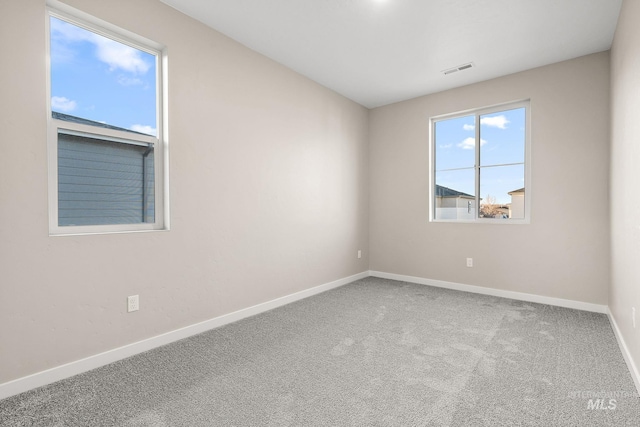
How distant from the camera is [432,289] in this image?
13.8 feet

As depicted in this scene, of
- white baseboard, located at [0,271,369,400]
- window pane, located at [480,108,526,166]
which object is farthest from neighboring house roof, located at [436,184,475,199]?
white baseboard, located at [0,271,369,400]

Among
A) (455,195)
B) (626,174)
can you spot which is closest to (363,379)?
(626,174)

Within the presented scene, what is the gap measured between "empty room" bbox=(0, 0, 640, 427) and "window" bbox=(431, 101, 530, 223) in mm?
25

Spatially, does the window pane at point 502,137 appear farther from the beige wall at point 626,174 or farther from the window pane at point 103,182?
the window pane at point 103,182

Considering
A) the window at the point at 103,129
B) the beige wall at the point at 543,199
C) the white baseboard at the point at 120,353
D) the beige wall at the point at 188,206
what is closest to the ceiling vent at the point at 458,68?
the beige wall at the point at 543,199

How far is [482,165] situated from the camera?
4090mm

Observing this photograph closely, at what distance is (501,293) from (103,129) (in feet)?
14.5

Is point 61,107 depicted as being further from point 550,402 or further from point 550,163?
point 550,163

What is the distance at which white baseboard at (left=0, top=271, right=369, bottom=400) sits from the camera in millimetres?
1847

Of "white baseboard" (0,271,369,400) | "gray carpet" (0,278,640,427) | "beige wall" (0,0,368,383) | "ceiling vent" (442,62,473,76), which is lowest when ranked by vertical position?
"gray carpet" (0,278,640,427)

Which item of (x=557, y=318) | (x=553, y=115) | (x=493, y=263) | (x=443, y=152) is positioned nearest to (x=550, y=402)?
(x=557, y=318)

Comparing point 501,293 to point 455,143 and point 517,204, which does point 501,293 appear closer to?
point 517,204

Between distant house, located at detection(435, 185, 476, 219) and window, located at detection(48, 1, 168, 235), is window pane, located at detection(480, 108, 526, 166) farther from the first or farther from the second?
window, located at detection(48, 1, 168, 235)

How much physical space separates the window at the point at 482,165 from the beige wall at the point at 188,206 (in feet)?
4.47
